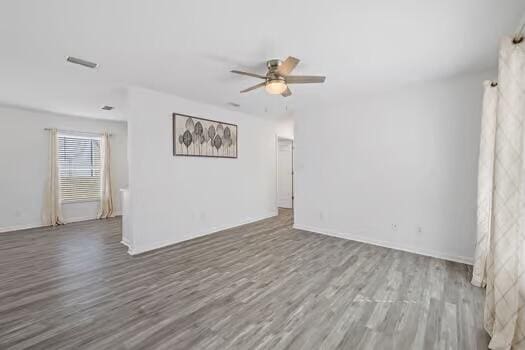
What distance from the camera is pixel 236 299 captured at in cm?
231

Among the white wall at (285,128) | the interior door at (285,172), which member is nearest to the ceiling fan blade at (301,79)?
the white wall at (285,128)

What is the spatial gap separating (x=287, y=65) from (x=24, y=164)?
19.3 feet

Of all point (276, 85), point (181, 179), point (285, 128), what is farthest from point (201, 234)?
point (285, 128)

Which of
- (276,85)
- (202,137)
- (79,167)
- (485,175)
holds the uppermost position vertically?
(276,85)

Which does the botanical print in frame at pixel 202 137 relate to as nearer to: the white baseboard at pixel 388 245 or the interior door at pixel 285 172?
the white baseboard at pixel 388 245

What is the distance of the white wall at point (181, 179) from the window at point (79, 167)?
3.29 meters

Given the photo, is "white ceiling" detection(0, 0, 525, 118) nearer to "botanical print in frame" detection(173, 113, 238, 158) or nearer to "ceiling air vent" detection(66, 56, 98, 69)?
"ceiling air vent" detection(66, 56, 98, 69)

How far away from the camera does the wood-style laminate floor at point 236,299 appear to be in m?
1.79

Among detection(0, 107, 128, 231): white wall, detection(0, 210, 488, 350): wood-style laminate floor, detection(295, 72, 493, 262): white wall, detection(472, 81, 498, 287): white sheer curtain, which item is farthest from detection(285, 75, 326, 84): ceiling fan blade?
detection(0, 107, 128, 231): white wall

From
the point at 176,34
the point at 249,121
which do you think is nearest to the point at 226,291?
the point at 176,34

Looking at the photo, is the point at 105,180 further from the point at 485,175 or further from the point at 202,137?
the point at 485,175

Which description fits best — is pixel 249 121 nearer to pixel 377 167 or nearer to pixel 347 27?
pixel 377 167

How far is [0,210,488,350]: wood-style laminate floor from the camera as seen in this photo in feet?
5.86

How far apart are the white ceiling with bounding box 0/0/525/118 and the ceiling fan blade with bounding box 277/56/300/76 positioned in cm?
19
